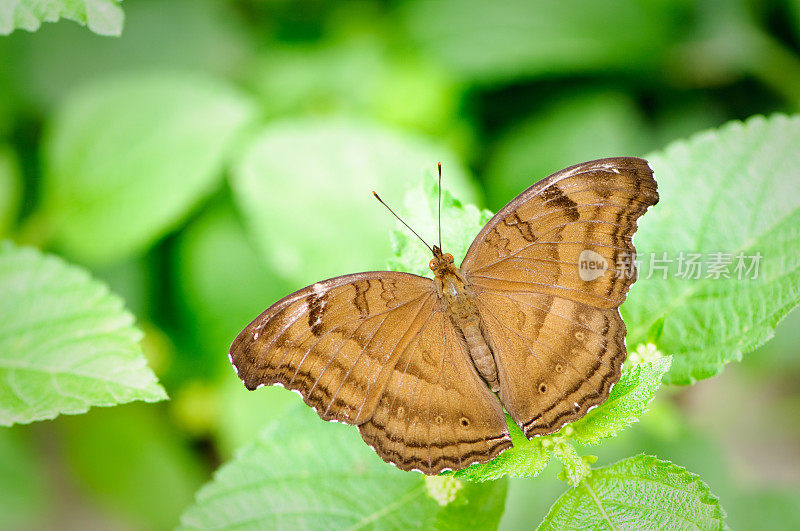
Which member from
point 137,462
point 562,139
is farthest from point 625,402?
point 137,462

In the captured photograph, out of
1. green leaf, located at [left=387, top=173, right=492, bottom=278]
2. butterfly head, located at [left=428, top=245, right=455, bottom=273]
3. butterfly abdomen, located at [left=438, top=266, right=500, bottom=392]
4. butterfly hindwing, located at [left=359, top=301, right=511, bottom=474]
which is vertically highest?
green leaf, located at [left=387, top=173, right=492, bottom=278]

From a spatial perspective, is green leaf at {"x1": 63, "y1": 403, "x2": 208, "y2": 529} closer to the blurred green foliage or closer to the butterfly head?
the blurred green foliage

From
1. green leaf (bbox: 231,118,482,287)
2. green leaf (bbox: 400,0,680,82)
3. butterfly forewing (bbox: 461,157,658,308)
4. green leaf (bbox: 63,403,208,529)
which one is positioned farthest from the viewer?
green leaf (bbox: 400,0,680,82)

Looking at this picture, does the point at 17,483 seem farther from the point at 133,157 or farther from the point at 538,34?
the point at 538,34

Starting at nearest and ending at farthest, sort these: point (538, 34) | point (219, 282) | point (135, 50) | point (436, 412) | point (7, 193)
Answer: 1. point (436, 412)
2. point (7, 193)
3. point (219, 282)
4. point (538, 34)
5. point (135, 50)

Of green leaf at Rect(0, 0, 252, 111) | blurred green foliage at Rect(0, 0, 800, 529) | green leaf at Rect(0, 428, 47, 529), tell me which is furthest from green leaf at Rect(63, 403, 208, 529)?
green leaf at Rect(0, 0, 252, 111)

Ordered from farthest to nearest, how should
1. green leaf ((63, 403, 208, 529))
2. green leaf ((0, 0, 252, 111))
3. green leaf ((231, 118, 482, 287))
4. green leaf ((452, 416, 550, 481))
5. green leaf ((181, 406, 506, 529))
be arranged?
green leaf ((0, 0, 252, 111)), green leaf ((63, 403, 208, 529)), green leaf ((231, 118, 482, 287)), green leaf ((181, 406, 506, 529)), green leaf ((452, 416, 550, 481))

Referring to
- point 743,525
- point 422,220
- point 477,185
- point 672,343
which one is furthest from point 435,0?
point 743,525
